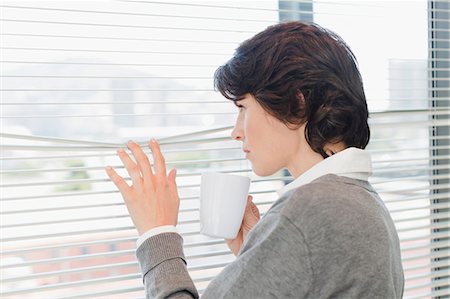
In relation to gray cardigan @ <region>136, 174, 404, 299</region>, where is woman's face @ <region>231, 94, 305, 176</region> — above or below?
above

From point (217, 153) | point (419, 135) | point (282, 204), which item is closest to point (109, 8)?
point (217, 153)

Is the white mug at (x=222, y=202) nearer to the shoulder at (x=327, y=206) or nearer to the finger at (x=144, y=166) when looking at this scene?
the finger at (x=144, y=166)

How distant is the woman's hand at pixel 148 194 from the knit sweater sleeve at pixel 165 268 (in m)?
0.04

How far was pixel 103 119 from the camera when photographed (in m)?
1.28

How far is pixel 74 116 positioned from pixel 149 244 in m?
0.36

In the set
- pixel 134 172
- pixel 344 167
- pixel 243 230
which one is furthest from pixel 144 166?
pixel 344 167

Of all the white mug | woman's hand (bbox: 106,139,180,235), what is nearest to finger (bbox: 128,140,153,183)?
woman's hand (bbox: 106,139,180,235)

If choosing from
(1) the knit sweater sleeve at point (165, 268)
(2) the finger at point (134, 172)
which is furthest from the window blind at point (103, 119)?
(1) the knit sweater sleeve at point (165, 268)

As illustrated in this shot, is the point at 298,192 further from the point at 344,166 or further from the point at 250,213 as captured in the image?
the point at 250,213

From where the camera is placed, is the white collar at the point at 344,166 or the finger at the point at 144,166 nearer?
the white collar at the point at 344,166

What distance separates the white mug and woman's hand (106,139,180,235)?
62 millimetres

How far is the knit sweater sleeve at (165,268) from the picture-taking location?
966mm

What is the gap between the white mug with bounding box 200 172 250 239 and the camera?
43.2 inches

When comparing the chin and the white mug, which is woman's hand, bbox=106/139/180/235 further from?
the chin
